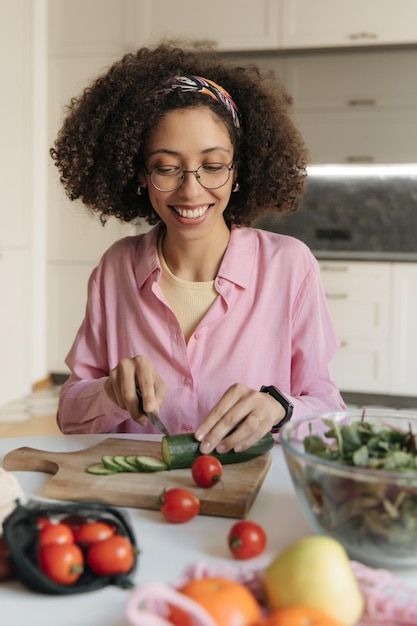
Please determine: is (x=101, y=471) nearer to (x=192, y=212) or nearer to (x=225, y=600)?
(x=225, y=600)

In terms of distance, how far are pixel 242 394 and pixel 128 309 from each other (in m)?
0.52

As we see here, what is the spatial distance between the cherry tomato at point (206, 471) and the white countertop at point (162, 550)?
6cm

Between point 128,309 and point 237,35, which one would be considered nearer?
point 128,309

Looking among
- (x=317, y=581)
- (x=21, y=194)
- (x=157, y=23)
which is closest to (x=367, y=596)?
(x=317, y=581)

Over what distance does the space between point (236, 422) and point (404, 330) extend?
314cm

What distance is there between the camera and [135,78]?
1638 mm

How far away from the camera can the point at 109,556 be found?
737 mm

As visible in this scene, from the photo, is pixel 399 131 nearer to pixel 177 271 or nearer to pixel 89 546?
pixel 177 271

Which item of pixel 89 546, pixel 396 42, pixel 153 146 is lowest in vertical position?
pixel 89 546

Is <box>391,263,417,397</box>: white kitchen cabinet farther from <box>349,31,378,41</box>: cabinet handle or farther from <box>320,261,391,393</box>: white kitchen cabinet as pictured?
<box>349,31,378,41</box>: cabinet handle

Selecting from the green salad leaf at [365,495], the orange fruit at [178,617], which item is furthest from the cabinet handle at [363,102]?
the orange fruit at [178,617]

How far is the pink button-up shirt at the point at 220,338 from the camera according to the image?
154cm

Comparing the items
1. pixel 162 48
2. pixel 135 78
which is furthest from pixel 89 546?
pixel 162 48

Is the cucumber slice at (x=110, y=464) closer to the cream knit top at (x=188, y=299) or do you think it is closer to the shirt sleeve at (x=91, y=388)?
the shirt sleeve at (x=91, y=388)
